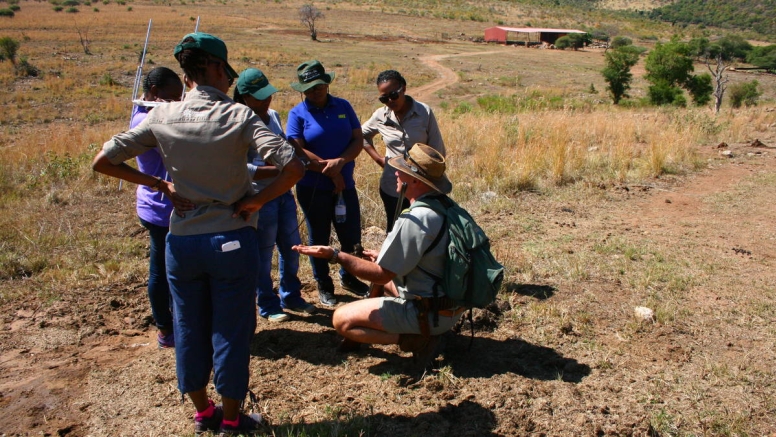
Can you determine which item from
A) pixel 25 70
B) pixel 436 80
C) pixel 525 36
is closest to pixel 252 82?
pixel 436 80

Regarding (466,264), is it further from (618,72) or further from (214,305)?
(618,72)

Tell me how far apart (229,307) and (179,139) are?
75 cm

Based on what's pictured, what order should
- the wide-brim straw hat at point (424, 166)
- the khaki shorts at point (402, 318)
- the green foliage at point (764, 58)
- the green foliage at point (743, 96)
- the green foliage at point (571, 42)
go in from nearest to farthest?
the wide-brim straw hat at point (424, 166) → the khaki shorts at point (402, 318) → the green foliage at point (743, 96) → the green foliage at point (764, 58) → the green foliage at point (571, 42)

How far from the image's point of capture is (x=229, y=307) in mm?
2562

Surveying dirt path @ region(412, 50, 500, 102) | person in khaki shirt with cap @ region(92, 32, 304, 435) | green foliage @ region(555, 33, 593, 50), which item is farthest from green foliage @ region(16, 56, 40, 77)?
green foliage @ region(555, 33, 593, 50)

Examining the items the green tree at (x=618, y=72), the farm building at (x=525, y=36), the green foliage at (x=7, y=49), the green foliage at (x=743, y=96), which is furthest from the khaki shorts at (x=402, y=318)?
the farm building at (x=525, y=36)

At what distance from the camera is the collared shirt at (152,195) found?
11.0 ft

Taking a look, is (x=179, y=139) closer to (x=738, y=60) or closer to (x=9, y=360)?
(x=9, y=360)

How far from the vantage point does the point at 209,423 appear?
111 inches

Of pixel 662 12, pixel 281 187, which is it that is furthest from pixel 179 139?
pixel 662 12

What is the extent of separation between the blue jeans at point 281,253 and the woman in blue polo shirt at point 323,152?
189mm

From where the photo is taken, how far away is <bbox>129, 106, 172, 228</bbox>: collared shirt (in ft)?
11.0

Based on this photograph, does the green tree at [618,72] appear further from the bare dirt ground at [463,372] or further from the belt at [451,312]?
the belt at [451,312]

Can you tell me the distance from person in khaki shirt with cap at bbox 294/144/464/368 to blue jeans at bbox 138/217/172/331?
3.51 ft
